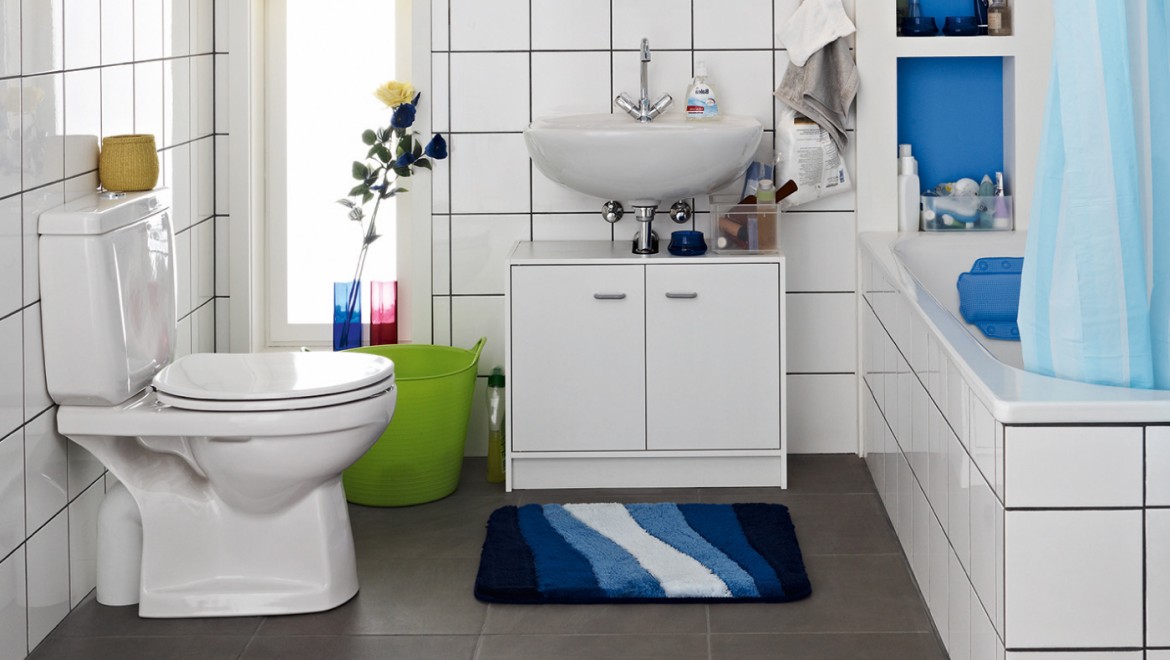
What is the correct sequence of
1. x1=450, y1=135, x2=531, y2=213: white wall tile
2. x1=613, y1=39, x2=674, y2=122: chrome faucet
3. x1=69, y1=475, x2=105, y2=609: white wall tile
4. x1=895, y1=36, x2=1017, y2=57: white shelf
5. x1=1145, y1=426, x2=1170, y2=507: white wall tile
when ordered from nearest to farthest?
x1=1145, y1=426, x2=1170, y2=507: white wall tile → x1=69, y1=475, x2=105, y2=609: white wall tile → x1=613, y1=39, x2=674, y2=122: chrome faucet → x1=895, y1=36, x2=1017, y2=57: white shelf → x1=450, y1=135, x2=531, y2=213: white wall tile

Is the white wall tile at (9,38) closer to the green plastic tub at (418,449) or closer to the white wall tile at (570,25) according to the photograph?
the green plastic tub at (418,449)

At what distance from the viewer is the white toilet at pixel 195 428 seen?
95.2 inches

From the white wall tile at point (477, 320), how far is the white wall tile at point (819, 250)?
0.77m

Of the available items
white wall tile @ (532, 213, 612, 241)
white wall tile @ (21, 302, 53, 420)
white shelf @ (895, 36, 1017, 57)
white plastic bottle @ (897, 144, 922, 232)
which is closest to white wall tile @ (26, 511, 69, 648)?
white wall tile @ (21, 302, 53, 420)

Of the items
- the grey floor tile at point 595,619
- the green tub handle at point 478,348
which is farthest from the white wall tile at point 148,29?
the grey floor tile at point 595,619

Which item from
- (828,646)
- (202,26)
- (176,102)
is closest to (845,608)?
(828,646)

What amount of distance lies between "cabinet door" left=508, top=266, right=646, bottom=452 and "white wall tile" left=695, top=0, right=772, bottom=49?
2.26 ft

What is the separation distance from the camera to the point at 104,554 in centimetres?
258

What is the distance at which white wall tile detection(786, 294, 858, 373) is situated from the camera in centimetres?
353

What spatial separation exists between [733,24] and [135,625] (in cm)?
203

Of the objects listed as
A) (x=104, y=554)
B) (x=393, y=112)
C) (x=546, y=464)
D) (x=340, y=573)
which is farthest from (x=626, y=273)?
(x=104, y=554)

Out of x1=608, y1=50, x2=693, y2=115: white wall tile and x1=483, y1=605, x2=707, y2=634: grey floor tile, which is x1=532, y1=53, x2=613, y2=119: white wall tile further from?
x1=483, y1=605, x2=707, y2=634: grey floor tile

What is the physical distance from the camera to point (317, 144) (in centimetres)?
368

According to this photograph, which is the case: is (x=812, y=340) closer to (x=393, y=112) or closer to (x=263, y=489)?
(x=393, y=112)
